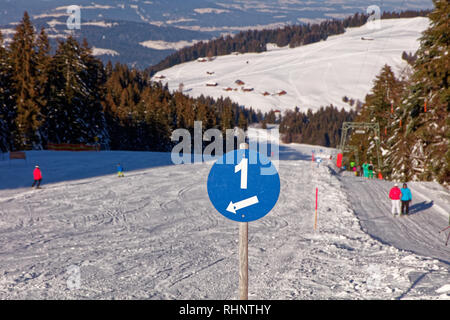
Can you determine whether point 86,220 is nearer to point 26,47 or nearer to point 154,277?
point 154,277

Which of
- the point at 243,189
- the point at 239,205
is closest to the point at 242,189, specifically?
the point at 243,189

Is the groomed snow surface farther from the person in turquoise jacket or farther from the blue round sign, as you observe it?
the blue round sign

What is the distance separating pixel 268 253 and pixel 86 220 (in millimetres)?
7260

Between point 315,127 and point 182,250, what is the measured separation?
162983 millimetres

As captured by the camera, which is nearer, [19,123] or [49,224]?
[49,224]

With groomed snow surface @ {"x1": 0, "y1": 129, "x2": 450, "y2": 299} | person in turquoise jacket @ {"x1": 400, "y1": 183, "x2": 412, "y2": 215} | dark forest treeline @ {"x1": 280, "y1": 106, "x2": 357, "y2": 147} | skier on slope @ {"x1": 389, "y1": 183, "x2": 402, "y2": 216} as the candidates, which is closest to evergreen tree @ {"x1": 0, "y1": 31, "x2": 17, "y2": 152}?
groomed snow surface @ {"x1": 0, "y1": 129, "x2": 450, "y2": 299}

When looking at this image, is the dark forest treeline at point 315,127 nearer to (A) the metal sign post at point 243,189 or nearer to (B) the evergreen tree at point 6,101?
(B) the evergreen tree at point 6,101

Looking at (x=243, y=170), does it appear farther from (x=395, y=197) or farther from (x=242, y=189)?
(x=395, y=197)

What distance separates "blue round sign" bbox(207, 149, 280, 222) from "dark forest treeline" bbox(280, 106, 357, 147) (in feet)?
531

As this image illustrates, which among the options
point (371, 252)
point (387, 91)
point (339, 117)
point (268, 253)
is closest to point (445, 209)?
point (371, 252)

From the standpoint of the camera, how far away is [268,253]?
11.6 m

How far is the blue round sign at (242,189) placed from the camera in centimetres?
448

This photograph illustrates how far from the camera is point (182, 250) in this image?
1186 centimetres

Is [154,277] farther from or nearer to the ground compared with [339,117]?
farther from the ground
